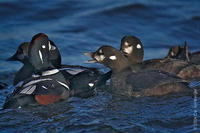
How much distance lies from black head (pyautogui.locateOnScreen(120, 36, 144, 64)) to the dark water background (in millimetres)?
1123

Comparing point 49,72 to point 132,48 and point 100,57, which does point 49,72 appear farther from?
point 132,48

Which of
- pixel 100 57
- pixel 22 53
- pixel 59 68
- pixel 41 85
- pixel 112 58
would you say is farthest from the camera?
pixel 22 53

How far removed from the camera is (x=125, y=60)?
884 cm

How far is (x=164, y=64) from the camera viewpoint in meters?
9.48

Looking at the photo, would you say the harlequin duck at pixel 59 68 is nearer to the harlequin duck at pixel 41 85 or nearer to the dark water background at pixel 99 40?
the dark water background at pixel 99 40

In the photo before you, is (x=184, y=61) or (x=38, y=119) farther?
(x=184, y=61)

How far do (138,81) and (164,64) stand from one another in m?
1.44

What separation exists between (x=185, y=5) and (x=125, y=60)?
8182 millimetres

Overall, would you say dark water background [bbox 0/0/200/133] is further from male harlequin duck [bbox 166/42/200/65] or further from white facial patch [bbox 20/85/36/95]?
male harlequin duck [bbox 166/42/200/65]

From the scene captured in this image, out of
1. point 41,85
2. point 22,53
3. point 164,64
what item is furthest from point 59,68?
point 164,64

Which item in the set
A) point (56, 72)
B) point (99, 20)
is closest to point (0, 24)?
point (99, 20)

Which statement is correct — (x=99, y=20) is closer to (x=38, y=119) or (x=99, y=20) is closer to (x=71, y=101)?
(x=71, y=101)

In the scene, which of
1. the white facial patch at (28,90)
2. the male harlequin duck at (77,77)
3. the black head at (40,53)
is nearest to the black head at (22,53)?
the male harlequin duck at (77,77)

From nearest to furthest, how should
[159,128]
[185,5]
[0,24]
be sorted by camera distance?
[159,128] → [0,24] → [185,5]
